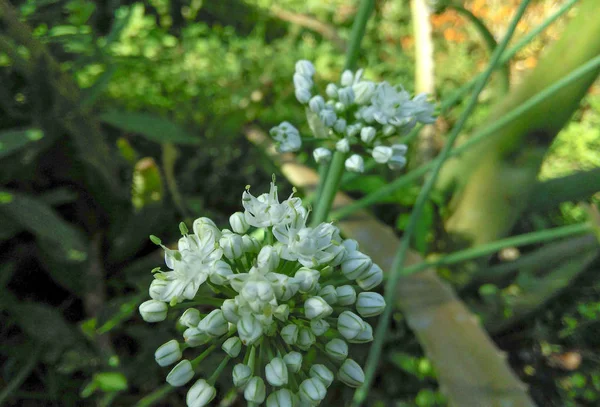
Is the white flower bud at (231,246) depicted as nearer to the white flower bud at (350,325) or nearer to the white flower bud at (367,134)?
the white flower bud at (350,325)

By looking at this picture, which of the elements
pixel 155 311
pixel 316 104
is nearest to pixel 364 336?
pixel 155 311

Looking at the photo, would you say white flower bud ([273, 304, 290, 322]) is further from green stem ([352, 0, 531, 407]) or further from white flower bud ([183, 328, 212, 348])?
green stem ([352, 0, 531, 407])

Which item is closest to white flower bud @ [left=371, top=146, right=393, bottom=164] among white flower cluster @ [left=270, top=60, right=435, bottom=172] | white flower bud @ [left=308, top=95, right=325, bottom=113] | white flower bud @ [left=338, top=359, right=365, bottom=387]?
white flower cluster @ [left=270, top=60, right=435, bottom=172]

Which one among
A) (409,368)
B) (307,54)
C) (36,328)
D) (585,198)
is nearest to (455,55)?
(307,54)

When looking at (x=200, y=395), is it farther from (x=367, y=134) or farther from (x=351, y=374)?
(x=367, y=134)

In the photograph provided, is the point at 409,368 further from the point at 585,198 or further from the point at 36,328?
the point at 36,328

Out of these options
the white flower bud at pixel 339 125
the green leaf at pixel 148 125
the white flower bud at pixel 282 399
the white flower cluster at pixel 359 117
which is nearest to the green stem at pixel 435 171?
the white flower cluster at pixel 359 117
